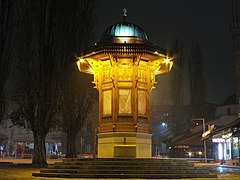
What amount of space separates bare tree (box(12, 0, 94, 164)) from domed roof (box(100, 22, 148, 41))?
8642 millimetres

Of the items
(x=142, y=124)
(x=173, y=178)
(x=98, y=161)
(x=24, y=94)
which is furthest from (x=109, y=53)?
(x=24, y=94)

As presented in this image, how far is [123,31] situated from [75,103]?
14.3 metres

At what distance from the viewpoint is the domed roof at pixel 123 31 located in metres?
21.1

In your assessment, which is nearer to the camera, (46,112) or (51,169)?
(51,169)

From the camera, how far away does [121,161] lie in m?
16.6

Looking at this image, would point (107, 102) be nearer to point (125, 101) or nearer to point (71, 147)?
point (125, 101)

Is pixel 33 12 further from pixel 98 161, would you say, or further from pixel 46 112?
pixel 98 161

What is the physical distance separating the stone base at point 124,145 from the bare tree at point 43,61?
9899 mm

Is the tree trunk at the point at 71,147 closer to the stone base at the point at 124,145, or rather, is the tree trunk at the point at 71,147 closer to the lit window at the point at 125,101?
the stone base at the point at 124,145

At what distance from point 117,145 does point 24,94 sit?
1344cm

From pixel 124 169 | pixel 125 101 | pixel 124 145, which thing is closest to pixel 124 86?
pixel 125 101

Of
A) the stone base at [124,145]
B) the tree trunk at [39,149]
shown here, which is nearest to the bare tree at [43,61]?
the tree trunk at [39,149]

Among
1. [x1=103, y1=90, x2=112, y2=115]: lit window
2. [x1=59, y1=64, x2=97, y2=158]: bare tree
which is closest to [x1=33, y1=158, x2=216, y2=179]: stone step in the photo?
[x1=103, y1=90, x2=112, y2=115]: lit window

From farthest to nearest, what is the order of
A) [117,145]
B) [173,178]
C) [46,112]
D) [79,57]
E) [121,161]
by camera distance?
[46,112] < [79,57] < [117,145] < [121,161] < [173,178]
